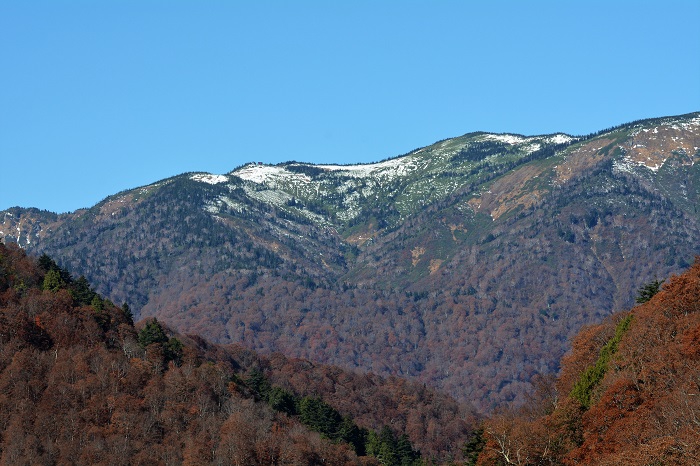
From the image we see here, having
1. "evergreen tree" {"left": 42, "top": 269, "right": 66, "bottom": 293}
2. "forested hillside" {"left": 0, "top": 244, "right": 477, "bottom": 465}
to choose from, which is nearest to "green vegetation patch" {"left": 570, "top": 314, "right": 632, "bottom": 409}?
"forested hillside" {"left": 0, "top": 244, "right": 477, "bottom": 465}

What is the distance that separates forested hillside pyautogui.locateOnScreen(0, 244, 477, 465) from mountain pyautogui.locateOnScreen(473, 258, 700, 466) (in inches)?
1999

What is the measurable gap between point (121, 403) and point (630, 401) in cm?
8416

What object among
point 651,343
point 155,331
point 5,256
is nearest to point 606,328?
point 651,343

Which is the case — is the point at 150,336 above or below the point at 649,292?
below

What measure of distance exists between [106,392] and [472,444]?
67.6 metres

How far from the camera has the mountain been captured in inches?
3287

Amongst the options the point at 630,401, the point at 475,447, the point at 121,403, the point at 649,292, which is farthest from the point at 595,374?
the point at 121,403

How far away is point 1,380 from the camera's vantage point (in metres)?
152

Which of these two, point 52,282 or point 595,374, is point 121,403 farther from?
point 595,374

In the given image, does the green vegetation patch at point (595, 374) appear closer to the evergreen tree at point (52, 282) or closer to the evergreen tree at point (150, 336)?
the evergreen tree at point (150, 336)

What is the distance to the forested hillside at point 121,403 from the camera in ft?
468

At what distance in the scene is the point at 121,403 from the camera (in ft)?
508

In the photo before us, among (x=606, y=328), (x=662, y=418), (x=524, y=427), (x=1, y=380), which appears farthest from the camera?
(x=1, y=380)

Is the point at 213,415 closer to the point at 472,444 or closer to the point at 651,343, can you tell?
the point at 472,444
